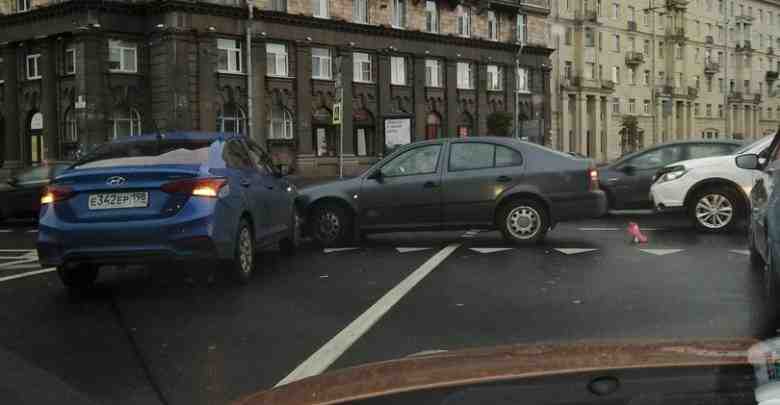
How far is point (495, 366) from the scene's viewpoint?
6.91ft

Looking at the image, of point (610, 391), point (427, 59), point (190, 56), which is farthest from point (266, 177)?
point (427, 59)

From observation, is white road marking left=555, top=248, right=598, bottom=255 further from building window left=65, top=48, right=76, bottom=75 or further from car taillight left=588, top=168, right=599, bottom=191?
building window left=65, top=48, right=76, bottom=75

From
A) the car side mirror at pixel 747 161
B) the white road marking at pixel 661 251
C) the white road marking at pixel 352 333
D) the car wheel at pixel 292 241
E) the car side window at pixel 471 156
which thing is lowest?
the white road marking at pixel 352 333

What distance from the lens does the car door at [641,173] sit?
50.0 ft

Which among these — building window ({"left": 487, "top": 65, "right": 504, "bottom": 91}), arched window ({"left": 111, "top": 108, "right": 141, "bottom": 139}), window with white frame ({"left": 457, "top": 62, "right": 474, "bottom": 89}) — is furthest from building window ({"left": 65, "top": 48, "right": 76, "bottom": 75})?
building window ({"left": 487, "top": 65, "right": 504, "bottom": 91})

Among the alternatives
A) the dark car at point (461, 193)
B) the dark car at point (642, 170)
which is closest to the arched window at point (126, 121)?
the dark car at point (642, 170)

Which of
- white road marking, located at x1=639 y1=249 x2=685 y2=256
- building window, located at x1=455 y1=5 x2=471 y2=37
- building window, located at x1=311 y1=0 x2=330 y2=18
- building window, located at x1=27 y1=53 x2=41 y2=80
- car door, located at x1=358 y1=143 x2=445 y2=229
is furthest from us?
building window, located at x1=455 y1=5 x2=471 y2=37

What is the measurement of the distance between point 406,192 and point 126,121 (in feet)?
105

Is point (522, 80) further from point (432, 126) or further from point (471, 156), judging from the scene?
point (471, 156)

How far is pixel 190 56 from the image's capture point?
3988 cm

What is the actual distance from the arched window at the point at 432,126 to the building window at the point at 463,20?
18.0ft

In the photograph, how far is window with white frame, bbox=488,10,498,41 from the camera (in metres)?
55.9

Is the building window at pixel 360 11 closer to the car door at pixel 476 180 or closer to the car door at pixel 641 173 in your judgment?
the car door at pixel 641 173

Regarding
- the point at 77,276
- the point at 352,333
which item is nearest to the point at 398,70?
the point at 77,276
